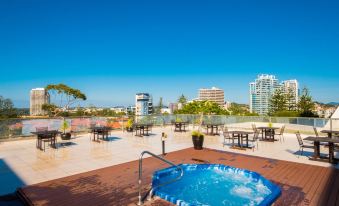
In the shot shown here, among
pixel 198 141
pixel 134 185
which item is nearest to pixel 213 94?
pixel 198 141

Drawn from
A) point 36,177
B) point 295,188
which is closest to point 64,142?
point 36,177

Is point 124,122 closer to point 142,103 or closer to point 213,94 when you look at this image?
point 213,94

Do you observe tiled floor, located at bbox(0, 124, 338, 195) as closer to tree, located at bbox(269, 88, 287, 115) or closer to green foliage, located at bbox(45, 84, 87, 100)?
green foliage, located at bbox(45, 84, 87, 100)

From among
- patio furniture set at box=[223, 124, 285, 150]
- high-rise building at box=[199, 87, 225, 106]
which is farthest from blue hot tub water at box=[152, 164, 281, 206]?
high-rise building at box=[199, 87, 225, 106]

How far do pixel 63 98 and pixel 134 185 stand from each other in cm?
Answer: 3028

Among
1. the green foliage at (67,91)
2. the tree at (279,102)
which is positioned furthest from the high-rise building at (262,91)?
the green foliage at (67,91)

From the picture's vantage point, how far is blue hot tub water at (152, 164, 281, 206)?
5230 millimetres

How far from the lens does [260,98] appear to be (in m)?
112

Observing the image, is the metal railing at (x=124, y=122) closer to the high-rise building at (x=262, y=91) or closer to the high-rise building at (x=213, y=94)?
the high-rise building at (x=262, y=91)

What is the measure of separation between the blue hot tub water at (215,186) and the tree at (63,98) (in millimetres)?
27910

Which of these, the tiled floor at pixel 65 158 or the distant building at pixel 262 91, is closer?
the tiled floor at pixel 65 158

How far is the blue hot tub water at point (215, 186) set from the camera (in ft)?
17.2

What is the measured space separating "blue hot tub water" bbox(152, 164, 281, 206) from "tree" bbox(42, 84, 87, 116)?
27910 mm

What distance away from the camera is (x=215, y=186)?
6105 mm
